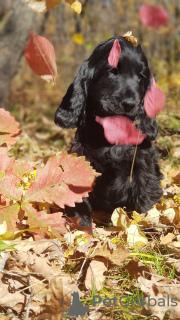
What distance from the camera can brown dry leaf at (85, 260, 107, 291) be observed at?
1.63 meters

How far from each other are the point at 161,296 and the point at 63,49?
→ 27.5 feet

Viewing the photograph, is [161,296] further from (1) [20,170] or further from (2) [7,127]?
(2) [7,127]

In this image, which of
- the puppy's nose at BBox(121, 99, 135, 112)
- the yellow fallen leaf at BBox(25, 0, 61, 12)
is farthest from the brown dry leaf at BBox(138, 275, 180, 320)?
the yellow fallen leaf at BBox(25, 0, 61, 12)

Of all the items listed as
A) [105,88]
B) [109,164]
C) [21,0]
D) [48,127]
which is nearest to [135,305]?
[109,164]

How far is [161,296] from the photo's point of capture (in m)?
1.51

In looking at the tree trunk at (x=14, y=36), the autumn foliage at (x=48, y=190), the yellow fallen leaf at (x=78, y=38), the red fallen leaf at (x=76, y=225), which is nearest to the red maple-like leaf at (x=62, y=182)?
the autumn foliage at (x=48, y=190)

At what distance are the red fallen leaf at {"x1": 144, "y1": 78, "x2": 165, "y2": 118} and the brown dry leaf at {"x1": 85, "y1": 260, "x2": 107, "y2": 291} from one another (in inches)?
40.4

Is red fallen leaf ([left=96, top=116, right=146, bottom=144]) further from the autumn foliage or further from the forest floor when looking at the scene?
the forest floor

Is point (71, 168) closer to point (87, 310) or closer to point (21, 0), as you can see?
point (87, 310)

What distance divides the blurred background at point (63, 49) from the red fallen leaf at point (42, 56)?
2.10m

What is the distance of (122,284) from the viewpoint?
1697 millimetres

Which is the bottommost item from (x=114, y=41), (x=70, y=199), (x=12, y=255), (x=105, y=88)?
(x=12, y=255)

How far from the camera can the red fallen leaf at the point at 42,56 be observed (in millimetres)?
1820

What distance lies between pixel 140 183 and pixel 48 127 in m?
3.56
